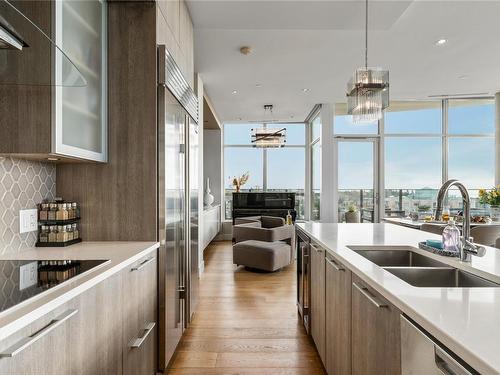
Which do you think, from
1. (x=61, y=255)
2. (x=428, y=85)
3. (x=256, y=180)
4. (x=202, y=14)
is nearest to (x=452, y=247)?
(x=61, y=255)

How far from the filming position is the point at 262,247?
15.3 ft

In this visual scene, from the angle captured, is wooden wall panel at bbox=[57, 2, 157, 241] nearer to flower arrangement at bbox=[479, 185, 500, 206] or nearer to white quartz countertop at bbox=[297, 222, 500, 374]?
white quartz countertop at bbox=[297, 222, 500, 374]

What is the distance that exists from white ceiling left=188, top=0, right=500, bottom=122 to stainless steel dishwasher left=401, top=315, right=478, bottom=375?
283cm

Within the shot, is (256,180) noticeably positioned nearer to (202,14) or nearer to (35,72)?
(202,14)

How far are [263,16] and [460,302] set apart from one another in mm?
2999

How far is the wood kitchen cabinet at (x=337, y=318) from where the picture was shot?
157cm

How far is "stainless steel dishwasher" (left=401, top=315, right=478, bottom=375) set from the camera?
28.5 inches

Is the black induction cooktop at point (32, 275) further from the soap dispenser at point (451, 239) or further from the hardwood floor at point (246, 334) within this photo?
the soap dispenser at point (451, 239)

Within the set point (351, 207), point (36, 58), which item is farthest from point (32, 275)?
point (351, 207)

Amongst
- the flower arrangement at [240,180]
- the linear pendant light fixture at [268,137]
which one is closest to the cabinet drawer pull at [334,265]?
the linear pendant light fixture at [268,137]

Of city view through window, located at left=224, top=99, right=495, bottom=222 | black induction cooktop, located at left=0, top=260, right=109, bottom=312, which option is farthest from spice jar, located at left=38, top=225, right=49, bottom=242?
city view through window, located at left=224, top=99, right=495, bottom=222

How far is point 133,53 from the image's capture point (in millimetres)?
1969

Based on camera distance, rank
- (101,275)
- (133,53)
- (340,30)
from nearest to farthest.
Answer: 1. (101,275)
2. (133,53)
3. (340,30)

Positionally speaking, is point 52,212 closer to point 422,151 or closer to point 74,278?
point 74,278
